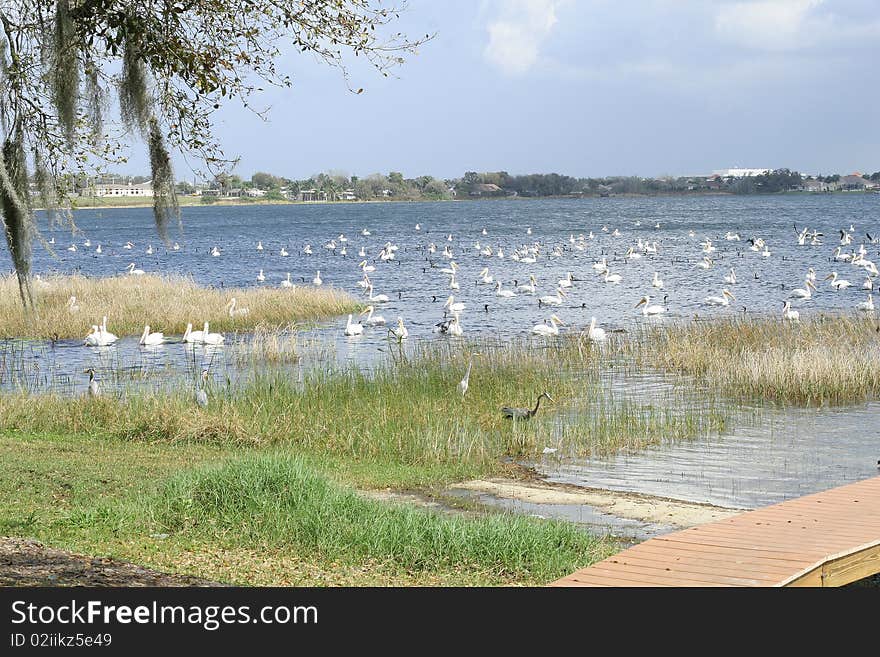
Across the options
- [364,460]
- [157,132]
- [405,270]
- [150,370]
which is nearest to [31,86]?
[157,132]

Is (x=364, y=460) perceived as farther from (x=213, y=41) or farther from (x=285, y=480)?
(x=213, y=41)

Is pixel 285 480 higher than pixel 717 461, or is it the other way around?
pixel 285 480

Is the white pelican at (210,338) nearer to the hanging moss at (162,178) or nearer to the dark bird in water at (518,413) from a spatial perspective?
the dark bird in water at (518,413)

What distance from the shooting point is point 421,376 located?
1833 centimetres

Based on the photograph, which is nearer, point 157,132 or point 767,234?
point 157,132

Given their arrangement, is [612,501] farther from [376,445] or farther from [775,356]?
[775,356]

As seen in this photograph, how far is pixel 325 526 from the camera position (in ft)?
29.7

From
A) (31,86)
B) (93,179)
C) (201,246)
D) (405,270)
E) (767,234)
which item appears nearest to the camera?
(31,86)

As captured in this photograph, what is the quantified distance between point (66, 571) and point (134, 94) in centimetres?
381

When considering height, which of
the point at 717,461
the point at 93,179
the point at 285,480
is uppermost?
the point at 93,179

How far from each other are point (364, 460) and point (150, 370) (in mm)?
9053

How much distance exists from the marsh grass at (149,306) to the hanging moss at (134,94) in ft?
62.6
